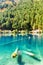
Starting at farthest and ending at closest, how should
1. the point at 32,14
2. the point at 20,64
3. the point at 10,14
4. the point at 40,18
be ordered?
the point at 10,14 → the point at 32,14 → the point at 40,18 → the point at 20,64

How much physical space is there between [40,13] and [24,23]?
724 centimetres

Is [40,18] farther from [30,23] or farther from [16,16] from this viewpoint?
[16,16]

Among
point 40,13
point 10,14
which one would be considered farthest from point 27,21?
point 10,14

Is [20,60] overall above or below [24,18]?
above

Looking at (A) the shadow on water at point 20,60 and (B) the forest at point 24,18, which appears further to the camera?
(B) the forest at point 24,18

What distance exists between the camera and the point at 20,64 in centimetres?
1941

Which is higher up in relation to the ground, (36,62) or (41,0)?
(41,0)

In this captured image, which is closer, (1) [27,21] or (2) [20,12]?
(1) [27,21]

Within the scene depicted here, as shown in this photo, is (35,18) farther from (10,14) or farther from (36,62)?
(36,62)

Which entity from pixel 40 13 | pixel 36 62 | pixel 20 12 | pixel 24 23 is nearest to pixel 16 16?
pixel 20 12

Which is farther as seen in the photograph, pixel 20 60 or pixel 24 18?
pixel 24 18

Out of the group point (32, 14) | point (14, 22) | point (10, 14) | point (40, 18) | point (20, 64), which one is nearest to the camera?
point (20, 64)

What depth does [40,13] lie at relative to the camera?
61.9 meters

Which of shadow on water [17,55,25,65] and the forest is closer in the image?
shadow on water [17,55,25,65]
